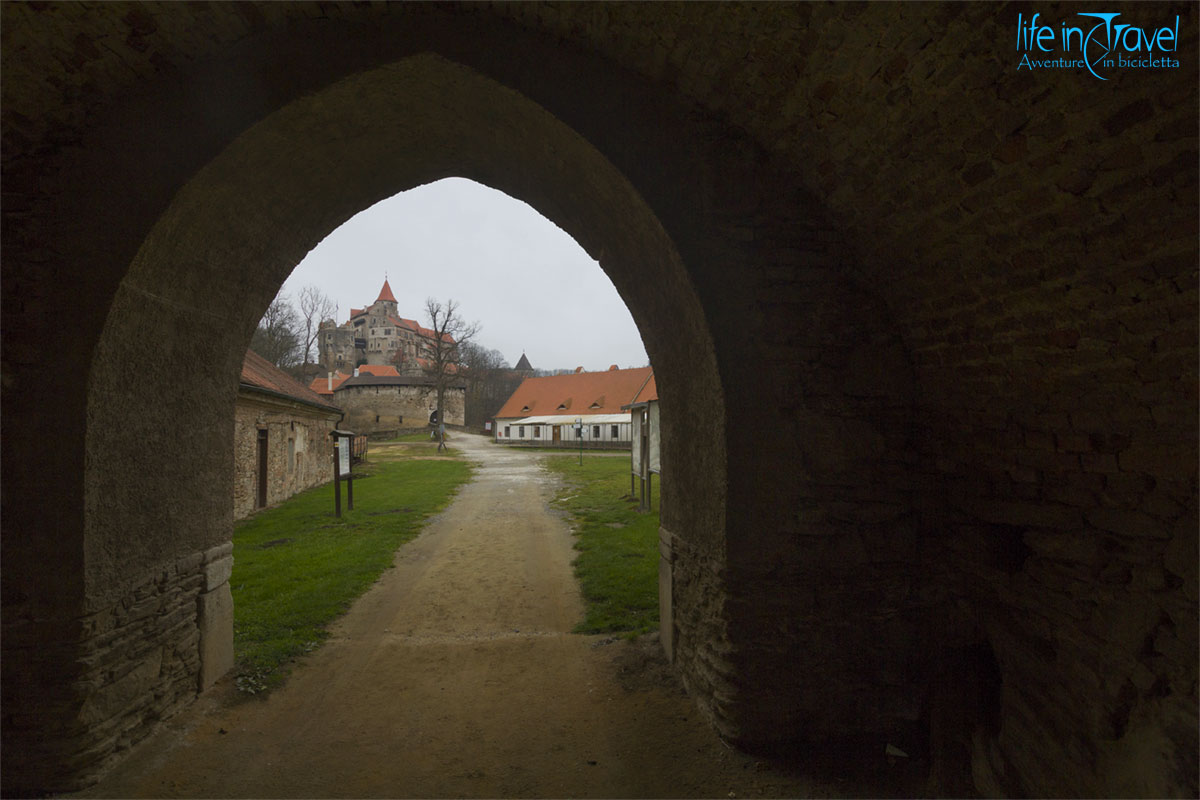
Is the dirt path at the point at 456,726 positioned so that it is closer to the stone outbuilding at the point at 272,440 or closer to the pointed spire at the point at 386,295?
the stone outbuilding at the point at 272,440

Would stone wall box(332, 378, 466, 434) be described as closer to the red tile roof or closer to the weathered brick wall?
the weathered brick wall

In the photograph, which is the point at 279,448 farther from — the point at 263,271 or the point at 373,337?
the point at 373,337

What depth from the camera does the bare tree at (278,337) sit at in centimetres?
2581

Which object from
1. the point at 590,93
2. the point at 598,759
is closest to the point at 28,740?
the point at 598,759

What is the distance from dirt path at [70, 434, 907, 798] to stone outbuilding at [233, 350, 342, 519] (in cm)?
658

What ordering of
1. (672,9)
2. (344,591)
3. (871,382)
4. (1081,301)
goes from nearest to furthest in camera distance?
(1081,301) < (672,9) < (871,382) < (344,591)

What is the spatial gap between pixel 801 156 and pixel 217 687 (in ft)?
19.7

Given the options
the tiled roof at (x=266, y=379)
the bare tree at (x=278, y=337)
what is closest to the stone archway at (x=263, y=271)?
the tiled roof at (x=266, y=379)

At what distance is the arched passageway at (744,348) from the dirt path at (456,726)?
0.32 m

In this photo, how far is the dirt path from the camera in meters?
3.35

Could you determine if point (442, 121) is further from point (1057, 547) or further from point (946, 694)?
point (946, 694)

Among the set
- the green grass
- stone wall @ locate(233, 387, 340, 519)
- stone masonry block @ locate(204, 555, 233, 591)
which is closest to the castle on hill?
stone wall @ locate(233, 387, 340, 519)

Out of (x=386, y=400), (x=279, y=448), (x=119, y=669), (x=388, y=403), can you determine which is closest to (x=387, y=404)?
(x=388, y=403)

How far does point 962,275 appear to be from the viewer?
3014mm
